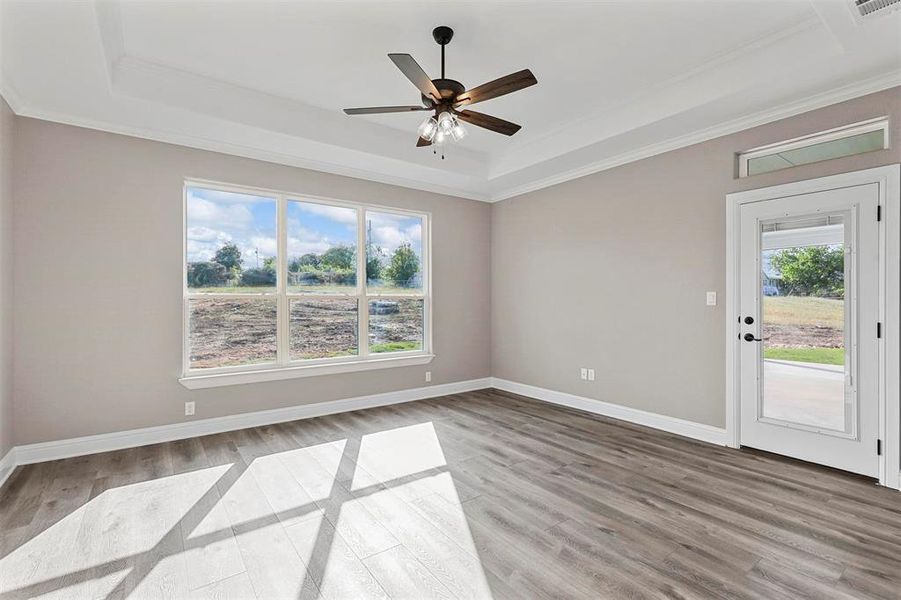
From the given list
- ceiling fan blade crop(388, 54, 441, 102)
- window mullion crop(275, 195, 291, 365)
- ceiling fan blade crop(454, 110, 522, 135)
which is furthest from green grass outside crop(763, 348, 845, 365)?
window mullion crop(275, 195, 291, 365)

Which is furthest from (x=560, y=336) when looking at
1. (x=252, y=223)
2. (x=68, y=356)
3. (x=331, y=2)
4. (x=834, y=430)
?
(x=68, y=356)

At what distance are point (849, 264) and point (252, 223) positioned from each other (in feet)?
17.0

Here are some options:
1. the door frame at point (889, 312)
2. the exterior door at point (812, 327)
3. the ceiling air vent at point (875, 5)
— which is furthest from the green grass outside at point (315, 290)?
the ceiling air vent at point (875, 5)

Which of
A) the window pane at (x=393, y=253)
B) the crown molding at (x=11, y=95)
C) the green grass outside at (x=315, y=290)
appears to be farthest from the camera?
the window pane at (x=393, y=253)

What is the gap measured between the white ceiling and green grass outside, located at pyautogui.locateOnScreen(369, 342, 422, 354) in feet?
7.45

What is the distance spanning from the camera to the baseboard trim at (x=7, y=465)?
3.02 m

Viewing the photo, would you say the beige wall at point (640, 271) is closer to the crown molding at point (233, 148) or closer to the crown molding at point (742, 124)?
the crown molding at point (742, 124)

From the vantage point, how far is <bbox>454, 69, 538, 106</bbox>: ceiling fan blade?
2.49 metres

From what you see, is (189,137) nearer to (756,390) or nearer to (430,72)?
(430,72)

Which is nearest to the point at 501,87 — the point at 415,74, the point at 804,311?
the point at 415,74

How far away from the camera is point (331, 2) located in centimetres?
259

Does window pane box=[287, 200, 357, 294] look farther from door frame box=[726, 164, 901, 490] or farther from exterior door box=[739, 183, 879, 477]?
door frame box=[726, 164, 901, 490]

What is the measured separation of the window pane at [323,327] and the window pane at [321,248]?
0.16 metres

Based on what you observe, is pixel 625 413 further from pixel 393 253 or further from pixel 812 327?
pixel 393 253
